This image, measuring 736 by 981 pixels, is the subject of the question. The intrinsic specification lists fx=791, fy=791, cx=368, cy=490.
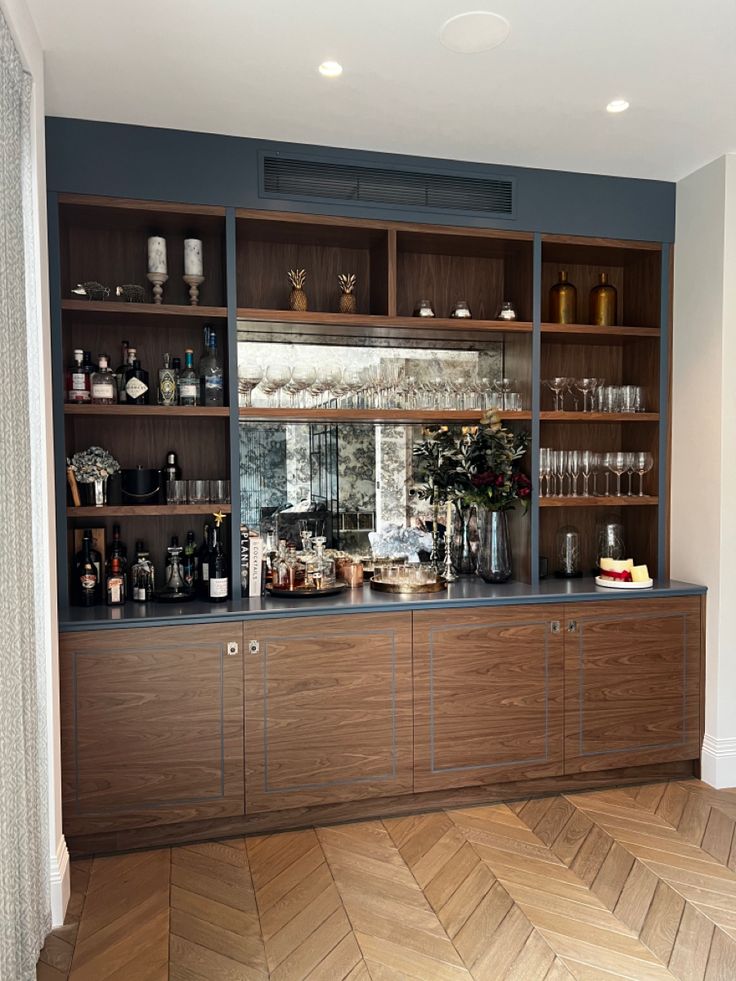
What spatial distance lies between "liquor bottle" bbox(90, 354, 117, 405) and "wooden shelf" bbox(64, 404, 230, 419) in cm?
6

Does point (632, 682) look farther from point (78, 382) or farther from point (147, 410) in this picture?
point (78, 382)

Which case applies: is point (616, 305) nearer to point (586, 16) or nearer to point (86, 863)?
point (586, 16)

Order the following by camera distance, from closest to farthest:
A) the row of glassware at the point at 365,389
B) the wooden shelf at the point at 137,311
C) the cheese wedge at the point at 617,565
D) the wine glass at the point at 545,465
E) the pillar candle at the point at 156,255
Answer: the wooden shelf at the point at 137,311
the pillar candle at the point at 156,255
the row of glassware at the point at 365,389
the cheese wedge at the point at 617,565
the wine glass at the point at 545,465

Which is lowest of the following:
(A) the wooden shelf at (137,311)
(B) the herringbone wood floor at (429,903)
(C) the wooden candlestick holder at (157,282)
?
(B) the herringbone wood floor at (429,903)

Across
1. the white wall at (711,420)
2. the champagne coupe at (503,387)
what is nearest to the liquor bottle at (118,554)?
the champagne coupe at (503,387)

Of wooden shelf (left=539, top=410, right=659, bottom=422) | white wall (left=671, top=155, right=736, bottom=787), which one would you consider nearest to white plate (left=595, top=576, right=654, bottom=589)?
white wall (left=671, top=155, right=736, bottom=787)

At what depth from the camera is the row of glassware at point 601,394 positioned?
3896 mm

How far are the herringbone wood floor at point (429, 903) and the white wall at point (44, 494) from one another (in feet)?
0.88

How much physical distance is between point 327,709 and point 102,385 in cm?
161

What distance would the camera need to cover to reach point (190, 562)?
3482 mm

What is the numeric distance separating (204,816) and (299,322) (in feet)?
6.76

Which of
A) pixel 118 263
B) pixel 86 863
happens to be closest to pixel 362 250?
pixel 118 263

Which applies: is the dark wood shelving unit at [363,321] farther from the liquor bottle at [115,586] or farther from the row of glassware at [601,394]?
the liquor bottle at [115,586]

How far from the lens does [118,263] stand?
137 inches
